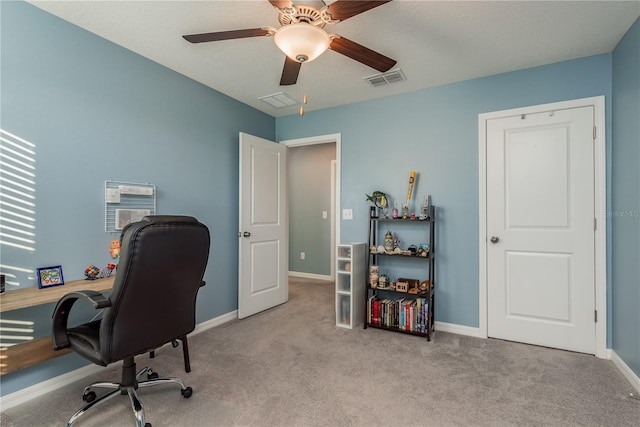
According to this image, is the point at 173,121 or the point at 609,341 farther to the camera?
the point at 173,121

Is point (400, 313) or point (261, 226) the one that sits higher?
point (261, 226)

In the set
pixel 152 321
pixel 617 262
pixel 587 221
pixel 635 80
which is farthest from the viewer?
pixel 587 221

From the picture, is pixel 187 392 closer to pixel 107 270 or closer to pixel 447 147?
pixel 107 270

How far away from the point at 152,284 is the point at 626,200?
3.13 meters

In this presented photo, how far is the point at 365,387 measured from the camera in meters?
2.07

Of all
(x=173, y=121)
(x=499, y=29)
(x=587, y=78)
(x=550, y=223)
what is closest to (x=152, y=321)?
(x=173, y=121)

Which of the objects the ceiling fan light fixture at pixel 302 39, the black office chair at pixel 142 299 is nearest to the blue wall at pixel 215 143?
the black office chair at pixel 142 299

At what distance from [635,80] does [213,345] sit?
3733 millimetres

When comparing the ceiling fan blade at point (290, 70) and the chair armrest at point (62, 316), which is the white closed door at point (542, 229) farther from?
the chair armrest at point (62, 316)

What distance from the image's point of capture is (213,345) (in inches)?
108

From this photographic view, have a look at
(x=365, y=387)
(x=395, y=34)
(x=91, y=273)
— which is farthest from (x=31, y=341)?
(x=395, y=34)

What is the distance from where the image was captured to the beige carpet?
176 cm

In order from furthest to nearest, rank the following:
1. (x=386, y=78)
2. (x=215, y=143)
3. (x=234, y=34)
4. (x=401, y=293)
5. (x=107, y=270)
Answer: (x=215, y=143), (x=401, y=293), (x=386, y=78), (x=107, y=270), (x=234, y=34)

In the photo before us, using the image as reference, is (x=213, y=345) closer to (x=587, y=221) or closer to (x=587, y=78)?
(x=587, y=221)
